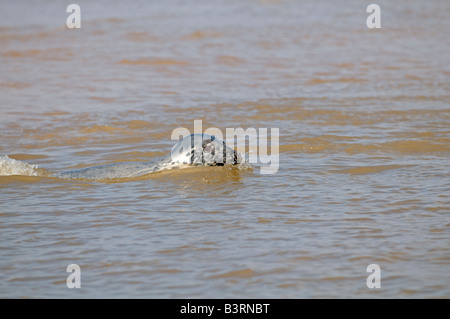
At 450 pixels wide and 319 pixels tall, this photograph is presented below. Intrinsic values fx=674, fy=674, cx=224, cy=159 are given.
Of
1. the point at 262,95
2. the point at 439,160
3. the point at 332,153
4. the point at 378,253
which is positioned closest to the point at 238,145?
the point at 332,153

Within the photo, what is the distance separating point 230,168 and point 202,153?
0.31 m

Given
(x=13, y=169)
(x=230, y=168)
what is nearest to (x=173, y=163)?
(x=230, y=168)

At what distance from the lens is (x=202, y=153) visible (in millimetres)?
6184

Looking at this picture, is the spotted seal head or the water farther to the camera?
the spotted seal head

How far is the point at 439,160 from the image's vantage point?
6590mm

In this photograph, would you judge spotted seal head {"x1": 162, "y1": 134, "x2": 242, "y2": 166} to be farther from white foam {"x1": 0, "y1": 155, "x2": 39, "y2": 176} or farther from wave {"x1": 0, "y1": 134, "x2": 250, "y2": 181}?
white foam {"x1": 0, "y1": 155, "x2": 39, "y2": 176}

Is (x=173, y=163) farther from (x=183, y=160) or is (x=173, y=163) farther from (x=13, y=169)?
(x=13, y=169)

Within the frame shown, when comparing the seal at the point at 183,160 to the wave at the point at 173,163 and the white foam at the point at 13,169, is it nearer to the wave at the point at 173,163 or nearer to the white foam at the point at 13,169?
the wave at the point at 173,163

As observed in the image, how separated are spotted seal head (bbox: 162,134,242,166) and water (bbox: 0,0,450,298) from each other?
0.10m

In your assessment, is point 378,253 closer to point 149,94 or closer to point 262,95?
point 262,95

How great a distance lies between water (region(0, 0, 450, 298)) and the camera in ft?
13.4

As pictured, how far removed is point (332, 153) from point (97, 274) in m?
3.54

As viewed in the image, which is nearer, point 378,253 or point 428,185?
point 378,253

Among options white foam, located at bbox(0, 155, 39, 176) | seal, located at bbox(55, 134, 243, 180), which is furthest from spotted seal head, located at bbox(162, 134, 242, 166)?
white foam, located at bbox(0, 155, 39, 176)
